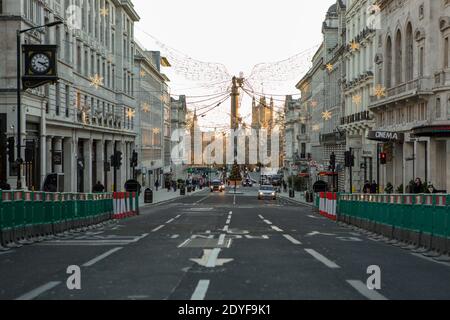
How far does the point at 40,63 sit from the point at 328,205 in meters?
17.3

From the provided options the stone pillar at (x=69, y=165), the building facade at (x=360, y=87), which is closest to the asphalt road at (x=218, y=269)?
the stone pillar at (x=69, y=165)

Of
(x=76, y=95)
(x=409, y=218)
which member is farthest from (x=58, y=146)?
(x=409, y=218)

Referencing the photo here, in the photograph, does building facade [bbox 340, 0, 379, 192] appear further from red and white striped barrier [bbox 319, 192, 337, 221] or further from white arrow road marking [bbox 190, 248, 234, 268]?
white arrow road marking [bbox 190, 248, 234, 268]

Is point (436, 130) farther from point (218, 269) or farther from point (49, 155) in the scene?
point (218, 269)

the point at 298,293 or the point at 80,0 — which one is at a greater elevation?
the point at 80,0

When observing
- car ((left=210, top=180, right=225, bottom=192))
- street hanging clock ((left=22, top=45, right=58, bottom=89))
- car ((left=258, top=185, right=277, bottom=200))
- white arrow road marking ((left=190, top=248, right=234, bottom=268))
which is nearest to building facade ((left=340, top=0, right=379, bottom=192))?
car ((left=258, top=185, right=277, bottom=200))

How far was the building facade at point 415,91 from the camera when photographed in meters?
47.4

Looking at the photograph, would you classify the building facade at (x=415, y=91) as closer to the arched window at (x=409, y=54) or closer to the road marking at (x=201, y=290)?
the arched window at (x=409, y=54)

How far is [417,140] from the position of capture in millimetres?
52000

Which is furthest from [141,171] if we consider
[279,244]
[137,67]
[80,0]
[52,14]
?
[279,244]

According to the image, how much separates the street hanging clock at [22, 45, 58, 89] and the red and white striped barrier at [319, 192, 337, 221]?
51.6 feet

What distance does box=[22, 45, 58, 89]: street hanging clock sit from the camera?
37.2 meters

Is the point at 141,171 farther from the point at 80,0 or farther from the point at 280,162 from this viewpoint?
the point at 280,162

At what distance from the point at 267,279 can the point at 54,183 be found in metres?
27.9
